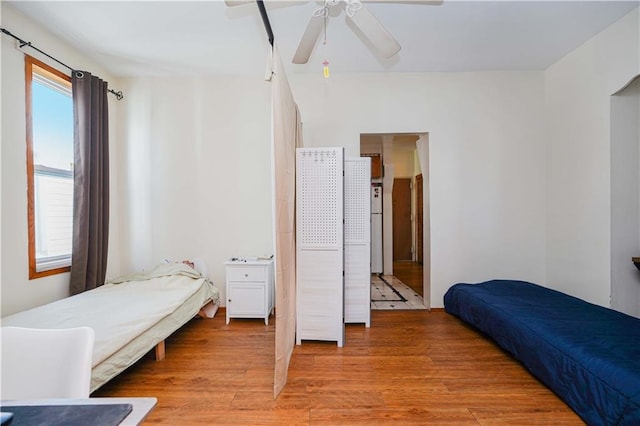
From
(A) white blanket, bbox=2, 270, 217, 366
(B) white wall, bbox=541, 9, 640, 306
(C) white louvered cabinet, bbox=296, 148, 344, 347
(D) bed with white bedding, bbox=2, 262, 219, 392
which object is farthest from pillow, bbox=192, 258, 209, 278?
(B) white wall, bbox=541, 9, 640, 306

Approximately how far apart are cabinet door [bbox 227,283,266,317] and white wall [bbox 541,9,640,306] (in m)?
3.29

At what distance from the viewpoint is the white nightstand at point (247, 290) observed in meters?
2.96

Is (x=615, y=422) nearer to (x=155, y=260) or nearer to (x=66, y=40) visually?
(x=155, y=260)

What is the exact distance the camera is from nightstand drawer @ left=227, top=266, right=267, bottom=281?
9.72 feet

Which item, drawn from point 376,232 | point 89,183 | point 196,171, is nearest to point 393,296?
point 376,232

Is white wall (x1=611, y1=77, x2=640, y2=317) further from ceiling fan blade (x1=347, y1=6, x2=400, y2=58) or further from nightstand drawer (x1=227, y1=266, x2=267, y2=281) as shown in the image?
nightstand drawer (x1=227, y1=266, x2=267, y2=281)

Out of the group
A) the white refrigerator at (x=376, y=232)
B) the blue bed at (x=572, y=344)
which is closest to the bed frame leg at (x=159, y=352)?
the blue bed at (x=572, y=344)

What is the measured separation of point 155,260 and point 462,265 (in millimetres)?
3718

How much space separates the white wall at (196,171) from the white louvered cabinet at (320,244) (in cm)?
102

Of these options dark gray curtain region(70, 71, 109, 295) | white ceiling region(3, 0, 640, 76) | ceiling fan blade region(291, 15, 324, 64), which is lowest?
dark gray curtain region(70, 71, 109, 295)

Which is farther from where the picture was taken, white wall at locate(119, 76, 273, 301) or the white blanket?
white wall at locate(119, 76, 273, 301)

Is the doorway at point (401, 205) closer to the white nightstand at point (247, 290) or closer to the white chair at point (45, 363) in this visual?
the white nightstand at point (247, 290)

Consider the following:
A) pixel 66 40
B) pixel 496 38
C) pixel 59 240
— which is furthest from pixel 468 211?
pixel 66 40

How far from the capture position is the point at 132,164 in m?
3.42
